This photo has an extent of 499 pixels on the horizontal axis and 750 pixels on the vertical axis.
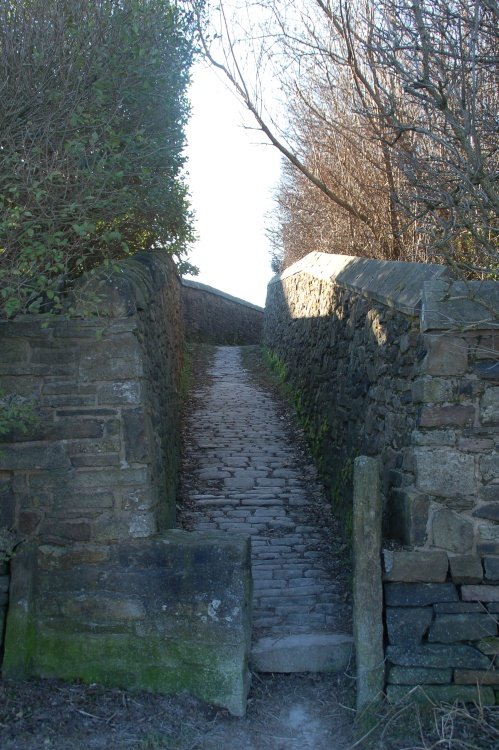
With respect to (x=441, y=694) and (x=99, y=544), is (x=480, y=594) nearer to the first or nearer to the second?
(x=441, y=694)

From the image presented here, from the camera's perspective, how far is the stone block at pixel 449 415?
408 cm

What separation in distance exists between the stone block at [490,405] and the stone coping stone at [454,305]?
386 millimetres

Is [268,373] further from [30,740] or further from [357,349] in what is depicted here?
[30,740]

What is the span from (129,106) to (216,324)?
38.9ft

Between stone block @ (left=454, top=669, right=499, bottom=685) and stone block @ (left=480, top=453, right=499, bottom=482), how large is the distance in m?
1.12

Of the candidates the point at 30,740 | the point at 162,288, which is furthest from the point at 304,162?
the point at 30,740

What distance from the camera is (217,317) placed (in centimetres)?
1666

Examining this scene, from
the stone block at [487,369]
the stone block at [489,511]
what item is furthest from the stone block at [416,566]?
the stone block at [487,369]

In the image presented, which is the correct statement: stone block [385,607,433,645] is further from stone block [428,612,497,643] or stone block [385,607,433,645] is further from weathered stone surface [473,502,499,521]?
weathered stone surface [473,502,499,521]

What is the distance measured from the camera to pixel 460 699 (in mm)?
4039

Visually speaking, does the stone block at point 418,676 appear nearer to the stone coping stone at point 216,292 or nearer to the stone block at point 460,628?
the stone block at point 460,628

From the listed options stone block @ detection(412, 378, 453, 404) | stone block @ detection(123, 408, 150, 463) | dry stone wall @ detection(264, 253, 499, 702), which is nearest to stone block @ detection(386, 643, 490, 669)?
dry stone wall @ detection(264, 253, 499, 702)

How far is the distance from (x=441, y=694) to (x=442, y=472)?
1301mm

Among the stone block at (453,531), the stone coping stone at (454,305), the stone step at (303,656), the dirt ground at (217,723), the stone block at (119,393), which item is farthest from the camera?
the stone step at (303,656)
